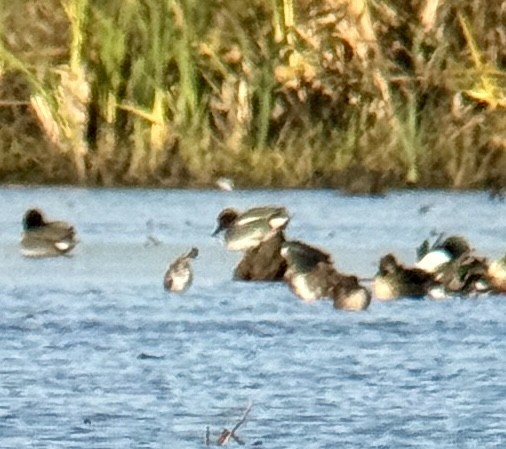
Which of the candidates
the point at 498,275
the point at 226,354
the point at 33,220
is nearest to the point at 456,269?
A: the point at 498,275

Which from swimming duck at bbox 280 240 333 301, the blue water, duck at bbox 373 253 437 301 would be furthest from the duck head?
duck at bbox 373 253 437 301

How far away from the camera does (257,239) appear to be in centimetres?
762

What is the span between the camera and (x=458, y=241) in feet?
23.6

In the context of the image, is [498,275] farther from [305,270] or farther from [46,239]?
[46,239]

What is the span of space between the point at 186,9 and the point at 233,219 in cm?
256

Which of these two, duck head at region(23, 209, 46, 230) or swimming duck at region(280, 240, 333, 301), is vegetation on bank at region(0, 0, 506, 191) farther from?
swimming duck at region(280, 240, 333, 301)

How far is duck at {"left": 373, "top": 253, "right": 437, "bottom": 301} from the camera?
21.6 feet

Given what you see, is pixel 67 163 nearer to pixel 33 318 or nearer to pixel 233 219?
pixel 233 219

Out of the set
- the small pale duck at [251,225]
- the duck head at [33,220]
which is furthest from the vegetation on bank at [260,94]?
the duck head at [33,220]

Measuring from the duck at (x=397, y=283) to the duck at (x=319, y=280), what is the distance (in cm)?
10

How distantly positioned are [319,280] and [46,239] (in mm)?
1510

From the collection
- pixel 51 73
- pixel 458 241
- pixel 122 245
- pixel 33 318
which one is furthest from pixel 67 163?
pixel 33 318

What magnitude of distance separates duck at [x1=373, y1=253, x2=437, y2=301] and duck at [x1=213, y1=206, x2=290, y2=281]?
43cm

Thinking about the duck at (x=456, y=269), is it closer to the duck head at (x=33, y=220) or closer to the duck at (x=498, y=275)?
the duck at (x=498, y=275)
